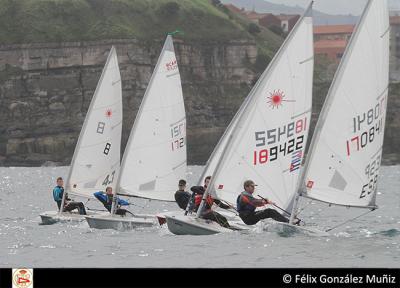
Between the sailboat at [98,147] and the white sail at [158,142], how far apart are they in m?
2.66

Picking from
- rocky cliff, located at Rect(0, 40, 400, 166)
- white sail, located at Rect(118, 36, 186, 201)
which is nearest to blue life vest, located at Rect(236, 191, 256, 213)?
white sail, located at Rect(118, 36, 186, 201)

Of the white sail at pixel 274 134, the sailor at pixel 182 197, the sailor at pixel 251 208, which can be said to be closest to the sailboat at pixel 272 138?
the white sail at pixel 274 134

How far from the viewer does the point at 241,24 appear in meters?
166

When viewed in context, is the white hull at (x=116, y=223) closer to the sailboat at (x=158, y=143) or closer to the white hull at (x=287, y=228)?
the sailboat at (x=158, y=143)

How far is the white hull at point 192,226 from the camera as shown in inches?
1045

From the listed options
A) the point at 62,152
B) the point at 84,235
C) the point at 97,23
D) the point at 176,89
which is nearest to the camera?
the point at 84,235

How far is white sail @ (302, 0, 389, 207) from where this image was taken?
24.8 m

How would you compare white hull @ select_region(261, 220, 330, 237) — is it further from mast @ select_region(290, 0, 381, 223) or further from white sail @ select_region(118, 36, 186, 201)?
white sail @ select_region(118, 36, 186, 201)

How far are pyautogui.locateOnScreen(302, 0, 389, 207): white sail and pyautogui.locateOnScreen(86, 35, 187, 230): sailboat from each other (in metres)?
7.70

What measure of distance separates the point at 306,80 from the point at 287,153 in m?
1.73

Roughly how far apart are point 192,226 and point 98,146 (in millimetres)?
9957
